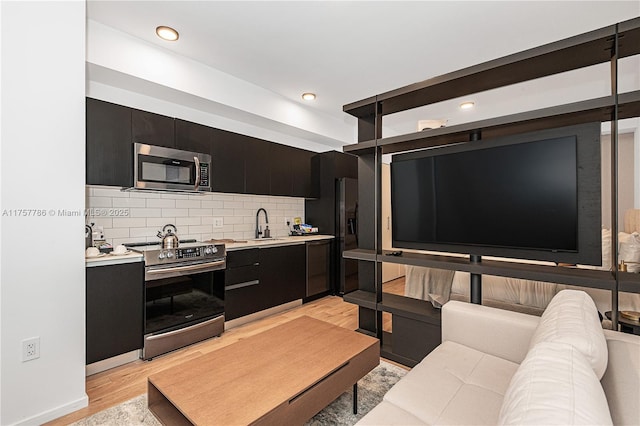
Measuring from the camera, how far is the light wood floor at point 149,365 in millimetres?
2026

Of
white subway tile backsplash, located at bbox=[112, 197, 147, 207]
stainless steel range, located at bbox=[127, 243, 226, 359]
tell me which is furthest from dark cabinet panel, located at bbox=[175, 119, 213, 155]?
stainless steel range, located at bbox=[127, 243, 226, 359]

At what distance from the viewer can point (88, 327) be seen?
2.25 meters

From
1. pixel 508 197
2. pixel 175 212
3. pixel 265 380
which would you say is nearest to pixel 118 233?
pixel 175 212

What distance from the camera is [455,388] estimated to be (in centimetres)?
141

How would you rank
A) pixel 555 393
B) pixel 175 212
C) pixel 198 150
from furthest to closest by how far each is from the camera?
pixel 175 212, pixel 198 150, pixel 555 393

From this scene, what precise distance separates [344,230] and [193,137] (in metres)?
2.39

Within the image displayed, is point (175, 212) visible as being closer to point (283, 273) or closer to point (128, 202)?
point (128, 202)

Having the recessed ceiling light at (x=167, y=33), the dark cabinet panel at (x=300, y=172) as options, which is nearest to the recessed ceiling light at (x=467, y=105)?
the dark cabinet panel at (x=300, y=172)

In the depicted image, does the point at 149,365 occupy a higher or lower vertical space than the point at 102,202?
lower

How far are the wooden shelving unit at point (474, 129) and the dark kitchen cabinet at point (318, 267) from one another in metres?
1.37

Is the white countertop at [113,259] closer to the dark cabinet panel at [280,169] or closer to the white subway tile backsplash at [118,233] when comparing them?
the white subway tile backsplash at [118,233]

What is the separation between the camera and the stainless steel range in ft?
8.50

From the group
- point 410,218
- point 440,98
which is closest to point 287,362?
point 410,218

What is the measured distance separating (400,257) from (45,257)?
7.91 feet
